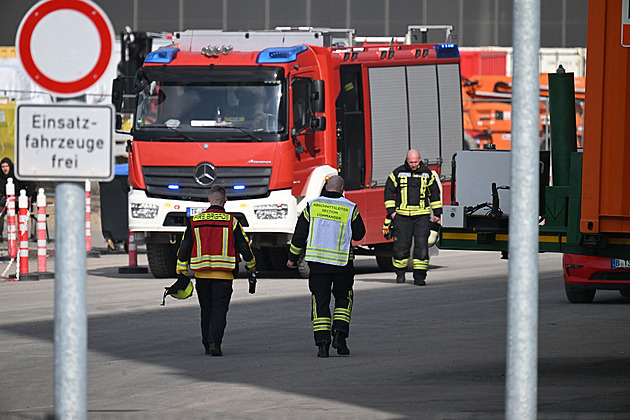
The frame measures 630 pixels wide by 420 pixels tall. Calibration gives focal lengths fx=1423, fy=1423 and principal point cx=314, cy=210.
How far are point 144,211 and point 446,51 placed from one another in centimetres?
647

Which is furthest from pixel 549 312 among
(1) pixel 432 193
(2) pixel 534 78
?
(2) pixel 534 78

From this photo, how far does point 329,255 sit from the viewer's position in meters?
12.8

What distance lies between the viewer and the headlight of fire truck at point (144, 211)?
67.6 feet

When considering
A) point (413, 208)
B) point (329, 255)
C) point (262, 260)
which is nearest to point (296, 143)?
point (413, 208)

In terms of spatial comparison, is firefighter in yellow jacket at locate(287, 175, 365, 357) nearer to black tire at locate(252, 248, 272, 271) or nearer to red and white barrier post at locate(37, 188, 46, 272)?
red and white barrier post at locate(37, 188, 46, 272)

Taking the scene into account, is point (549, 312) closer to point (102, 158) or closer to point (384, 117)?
point (384, 117)

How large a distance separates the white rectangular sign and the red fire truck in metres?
13.2

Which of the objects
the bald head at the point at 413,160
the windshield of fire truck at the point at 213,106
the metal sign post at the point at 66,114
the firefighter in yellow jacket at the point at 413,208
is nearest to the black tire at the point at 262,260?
the firefighter in yellow jacket at the point at 413,208

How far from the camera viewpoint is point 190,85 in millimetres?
20484

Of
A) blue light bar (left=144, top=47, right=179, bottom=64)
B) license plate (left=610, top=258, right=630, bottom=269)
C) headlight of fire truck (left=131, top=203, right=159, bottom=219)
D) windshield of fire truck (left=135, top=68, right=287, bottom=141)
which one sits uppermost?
blue light bar (left=144, top=47, right=179, bottom=64)

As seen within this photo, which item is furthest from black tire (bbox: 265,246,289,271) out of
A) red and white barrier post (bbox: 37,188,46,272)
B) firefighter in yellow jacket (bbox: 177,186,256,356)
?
firefighter in yellow jacket (bbox: 177,186,256,356)

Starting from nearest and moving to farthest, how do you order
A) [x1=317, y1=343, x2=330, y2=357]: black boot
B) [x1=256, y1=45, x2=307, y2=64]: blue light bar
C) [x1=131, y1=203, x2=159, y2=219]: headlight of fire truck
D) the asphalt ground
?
the asphalt ground → [x1=317, y1=343, x2=330, y2=357]: black boot → [x1=256, y1=45, x2=307, y2=64]: blue light bar → [x1=131, y1=203, x2=159, y2=219]: headlight of fire truck

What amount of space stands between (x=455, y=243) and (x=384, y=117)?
10.5m

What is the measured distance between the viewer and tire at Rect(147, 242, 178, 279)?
69.9ft
